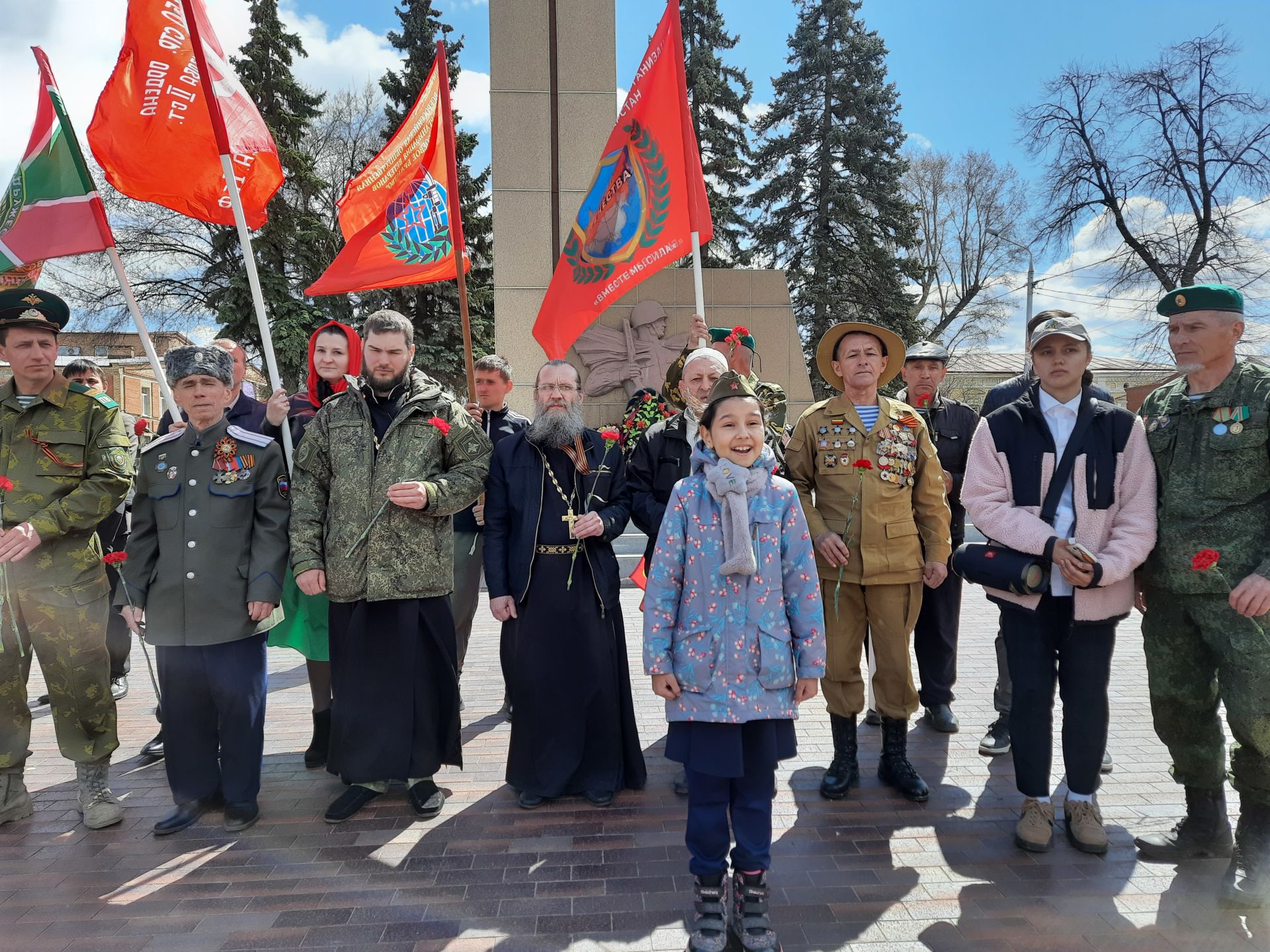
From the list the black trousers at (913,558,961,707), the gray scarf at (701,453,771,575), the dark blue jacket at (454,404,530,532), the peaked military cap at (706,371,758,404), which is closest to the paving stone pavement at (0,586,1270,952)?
the black trousers at (913,558,961,707)

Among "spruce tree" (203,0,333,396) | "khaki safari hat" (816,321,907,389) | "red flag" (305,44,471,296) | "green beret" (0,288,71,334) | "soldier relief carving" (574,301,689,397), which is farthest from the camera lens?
"spruce tree" (203,0,333,396)

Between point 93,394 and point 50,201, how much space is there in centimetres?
127

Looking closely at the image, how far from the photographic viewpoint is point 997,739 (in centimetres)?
445

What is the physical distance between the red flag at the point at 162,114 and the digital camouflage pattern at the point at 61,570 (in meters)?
1.45

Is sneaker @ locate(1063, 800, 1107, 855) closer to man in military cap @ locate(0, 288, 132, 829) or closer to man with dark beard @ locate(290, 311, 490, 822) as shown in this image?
man with dark beard @ locate(290, 311, 490, 822)

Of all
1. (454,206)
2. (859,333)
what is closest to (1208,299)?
(859,333)

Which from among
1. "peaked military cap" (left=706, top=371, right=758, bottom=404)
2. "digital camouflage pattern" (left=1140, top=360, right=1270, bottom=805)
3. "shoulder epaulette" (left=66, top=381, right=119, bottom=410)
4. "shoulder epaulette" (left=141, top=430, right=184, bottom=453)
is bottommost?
"digital camouflage pattern" (left=1140, top=360, right=1270, bottom=805)

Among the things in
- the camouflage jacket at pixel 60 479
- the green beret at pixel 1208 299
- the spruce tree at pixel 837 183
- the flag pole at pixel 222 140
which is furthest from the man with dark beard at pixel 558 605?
the spruce tree at pixel 837 183

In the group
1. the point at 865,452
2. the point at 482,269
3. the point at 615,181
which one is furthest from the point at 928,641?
the point at 482,269

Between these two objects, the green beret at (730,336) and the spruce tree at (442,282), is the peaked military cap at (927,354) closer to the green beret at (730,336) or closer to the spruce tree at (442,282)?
the green beret at (730,336)

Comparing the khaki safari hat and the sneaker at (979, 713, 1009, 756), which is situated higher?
the khaki safari hat

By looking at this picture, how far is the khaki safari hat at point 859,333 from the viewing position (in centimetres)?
396

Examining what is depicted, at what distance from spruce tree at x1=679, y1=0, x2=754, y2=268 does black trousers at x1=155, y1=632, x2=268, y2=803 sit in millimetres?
23541

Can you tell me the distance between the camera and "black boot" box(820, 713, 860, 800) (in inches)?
152
